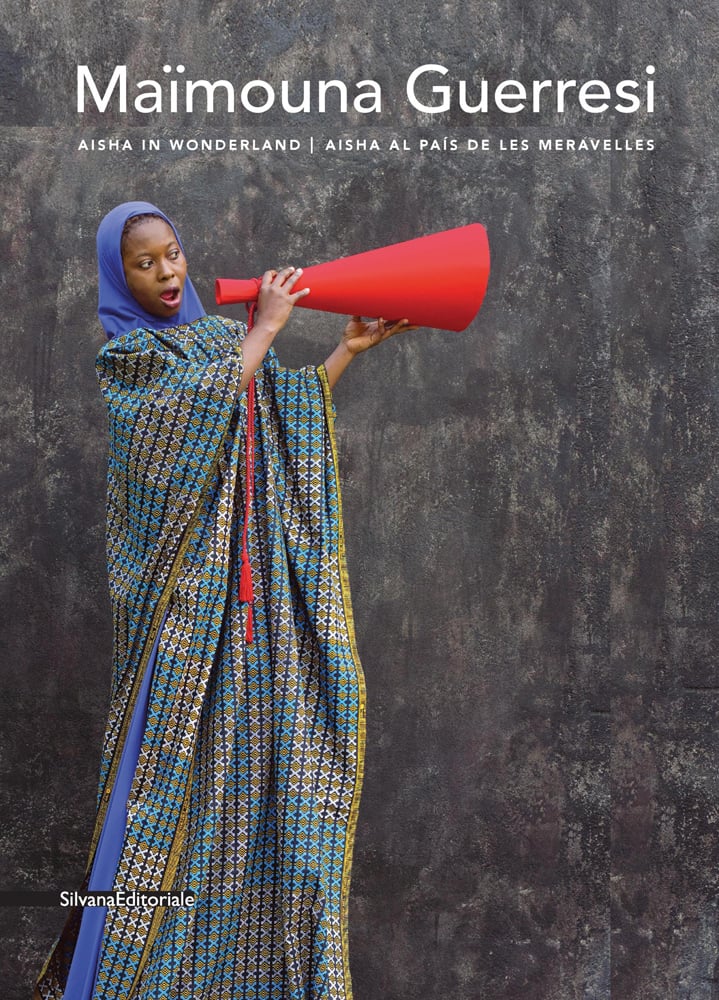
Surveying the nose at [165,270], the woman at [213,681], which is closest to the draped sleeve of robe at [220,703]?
the woman at [213,681]

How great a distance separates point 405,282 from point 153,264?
56 centimetres

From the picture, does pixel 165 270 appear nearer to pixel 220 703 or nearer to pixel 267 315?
pixel 267 315

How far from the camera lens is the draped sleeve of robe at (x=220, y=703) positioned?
2.45m

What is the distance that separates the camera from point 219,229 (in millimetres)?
3166

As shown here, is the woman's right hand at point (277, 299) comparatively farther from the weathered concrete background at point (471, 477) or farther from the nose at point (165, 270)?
the weathered concrete background at point (471, 477)

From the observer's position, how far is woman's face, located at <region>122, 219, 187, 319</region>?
250cm

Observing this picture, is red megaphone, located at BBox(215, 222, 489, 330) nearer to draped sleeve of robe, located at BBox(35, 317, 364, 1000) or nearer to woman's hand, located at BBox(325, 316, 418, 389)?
woman's hand, located at BBox(325, 316, 418, 389)

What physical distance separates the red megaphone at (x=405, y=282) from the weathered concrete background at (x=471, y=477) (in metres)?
0.62

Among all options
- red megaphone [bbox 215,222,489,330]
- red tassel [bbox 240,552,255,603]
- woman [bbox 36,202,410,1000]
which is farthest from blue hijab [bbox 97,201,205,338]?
red tassel [bbox 240,552,255,603]

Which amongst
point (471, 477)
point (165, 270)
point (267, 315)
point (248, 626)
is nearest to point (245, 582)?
point (248, 626)

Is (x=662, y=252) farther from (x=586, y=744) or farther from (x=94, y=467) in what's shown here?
(x=94, y=467)

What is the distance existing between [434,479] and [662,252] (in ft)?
2.97

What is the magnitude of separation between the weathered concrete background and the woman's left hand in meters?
0.49

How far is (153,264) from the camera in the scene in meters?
2.51
